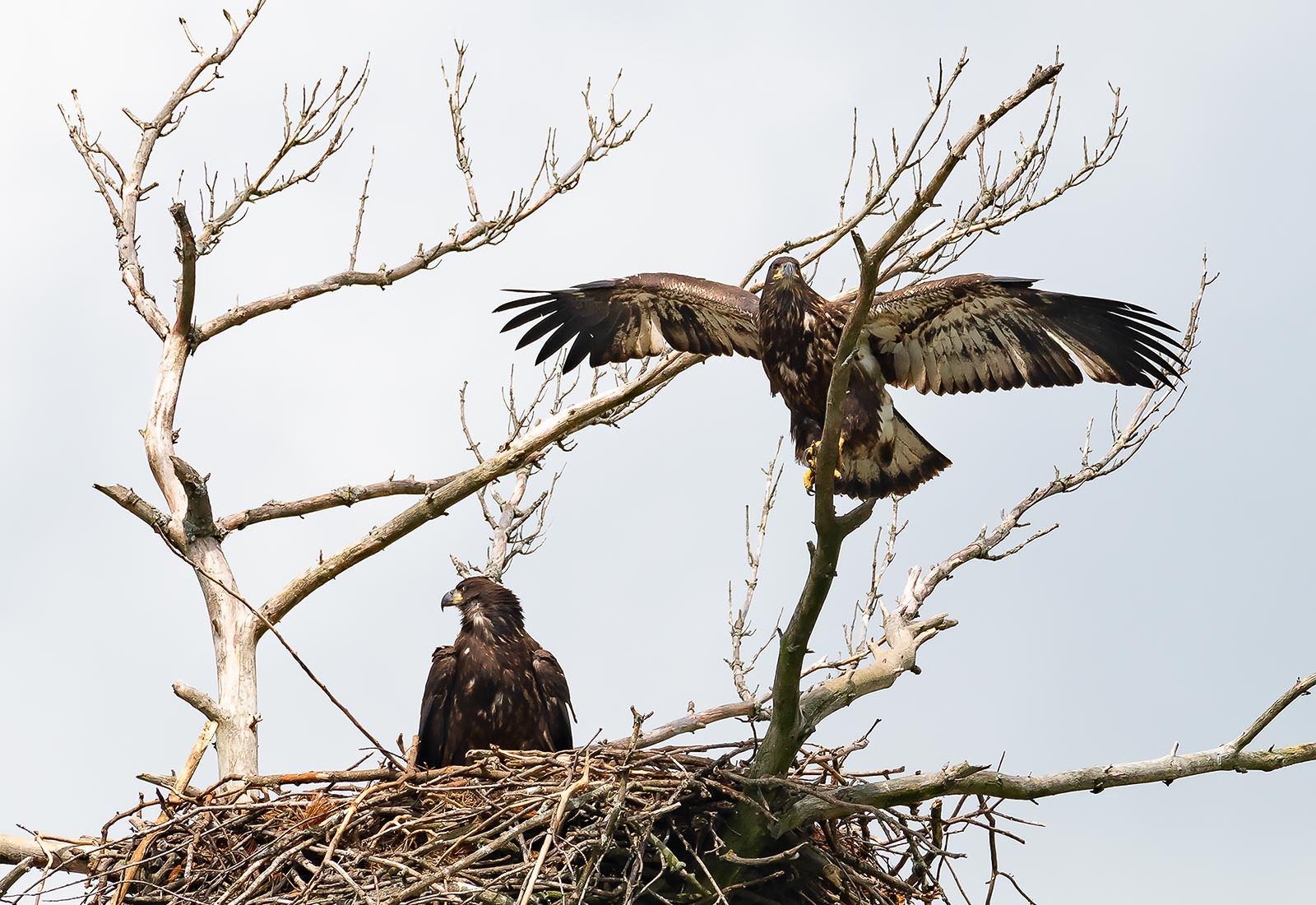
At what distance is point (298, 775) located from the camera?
694cm

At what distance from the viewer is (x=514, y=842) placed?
19.9 ft

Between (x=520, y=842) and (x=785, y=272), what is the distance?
11.8 ft

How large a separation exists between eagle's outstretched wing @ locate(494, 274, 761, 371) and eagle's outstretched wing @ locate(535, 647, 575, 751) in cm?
196

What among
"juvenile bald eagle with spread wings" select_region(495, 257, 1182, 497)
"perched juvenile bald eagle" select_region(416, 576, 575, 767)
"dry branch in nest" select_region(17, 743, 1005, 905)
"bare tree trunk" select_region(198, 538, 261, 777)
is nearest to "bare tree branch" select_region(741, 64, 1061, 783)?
"dry branch in nest" select_region(17, 743, 1005, 905)

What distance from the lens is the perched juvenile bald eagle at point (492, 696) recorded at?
26.4 feet

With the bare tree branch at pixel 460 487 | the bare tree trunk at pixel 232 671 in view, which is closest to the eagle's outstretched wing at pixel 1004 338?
the bare tree branch at pixel 460 487

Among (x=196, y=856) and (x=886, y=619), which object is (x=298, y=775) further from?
(x=886, y=619)

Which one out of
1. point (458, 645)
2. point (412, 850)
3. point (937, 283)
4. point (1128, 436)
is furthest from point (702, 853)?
point (1128, 436)

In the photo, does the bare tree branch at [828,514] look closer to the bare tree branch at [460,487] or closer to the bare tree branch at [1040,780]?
the bare tree branch at [1040,780]

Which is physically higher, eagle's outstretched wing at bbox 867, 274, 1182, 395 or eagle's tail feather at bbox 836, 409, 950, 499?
eagle's outstretched wing at bbox 867, 274, 1182, 395

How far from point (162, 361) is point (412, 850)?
14.0 feet

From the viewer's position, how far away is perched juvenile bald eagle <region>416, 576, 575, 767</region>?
8047 mm

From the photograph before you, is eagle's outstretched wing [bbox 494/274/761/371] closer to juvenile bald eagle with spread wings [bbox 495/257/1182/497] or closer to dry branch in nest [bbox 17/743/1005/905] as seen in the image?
juvenile bald eagle with spread wings [bbox 495/257/1182/497]

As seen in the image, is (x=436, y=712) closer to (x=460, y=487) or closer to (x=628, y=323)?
(x=460, y=487)
